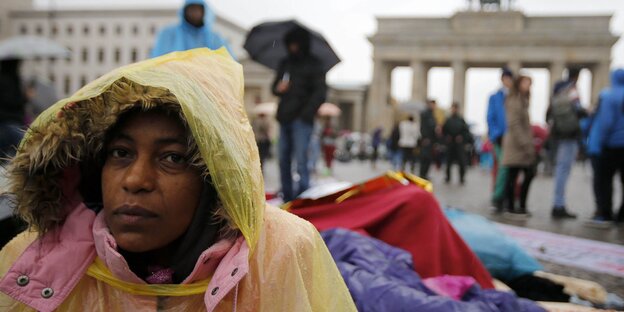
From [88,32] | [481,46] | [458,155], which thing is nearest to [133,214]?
[458,155]

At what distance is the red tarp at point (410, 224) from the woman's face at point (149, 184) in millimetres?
1755

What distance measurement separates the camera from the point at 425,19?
44531 millimetres

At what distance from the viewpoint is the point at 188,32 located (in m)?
4.43

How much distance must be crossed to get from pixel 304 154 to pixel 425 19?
41.3 m

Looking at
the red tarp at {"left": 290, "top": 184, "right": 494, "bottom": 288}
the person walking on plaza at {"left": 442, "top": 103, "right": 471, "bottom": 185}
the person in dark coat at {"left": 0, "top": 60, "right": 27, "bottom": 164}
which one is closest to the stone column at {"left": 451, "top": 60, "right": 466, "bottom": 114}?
the person walking on plaza at {"left": 442, "top": 103, "right": 471, "bottom": 185}

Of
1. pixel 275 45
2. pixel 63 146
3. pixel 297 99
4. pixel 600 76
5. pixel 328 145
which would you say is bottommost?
pixel 328 145

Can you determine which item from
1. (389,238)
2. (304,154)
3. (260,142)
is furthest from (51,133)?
(260,142)

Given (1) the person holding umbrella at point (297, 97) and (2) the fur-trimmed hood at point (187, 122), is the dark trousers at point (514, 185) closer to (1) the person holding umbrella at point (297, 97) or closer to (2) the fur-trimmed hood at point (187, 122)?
(1) the person holding umbrella at point (297, 97)

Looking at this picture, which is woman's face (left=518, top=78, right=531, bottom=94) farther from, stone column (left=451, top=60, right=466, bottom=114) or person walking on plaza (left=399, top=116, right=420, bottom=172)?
stone column (left=451, top=60, right=466, bottom=114)

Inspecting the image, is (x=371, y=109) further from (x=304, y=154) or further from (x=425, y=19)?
(x=304, y=154)

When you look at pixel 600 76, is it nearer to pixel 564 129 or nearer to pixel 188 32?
pixel 564 129

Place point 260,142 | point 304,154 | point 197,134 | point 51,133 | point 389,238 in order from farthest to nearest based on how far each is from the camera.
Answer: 1. point 260,142
2. point 304,154
3. point 389,238
4. point 51,133
5. point 197,134

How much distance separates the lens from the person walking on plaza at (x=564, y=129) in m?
6.77

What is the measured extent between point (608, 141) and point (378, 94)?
129ft
